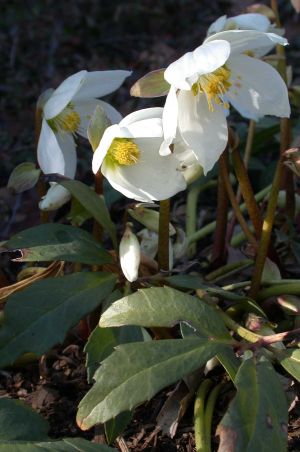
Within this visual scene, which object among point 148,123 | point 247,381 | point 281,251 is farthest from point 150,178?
point 281,251

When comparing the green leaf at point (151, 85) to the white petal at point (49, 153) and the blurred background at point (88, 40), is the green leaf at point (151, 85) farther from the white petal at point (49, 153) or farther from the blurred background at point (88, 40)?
the blurred background at point (88, 40)

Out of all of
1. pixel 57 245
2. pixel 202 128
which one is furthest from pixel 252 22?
pixel 57 245

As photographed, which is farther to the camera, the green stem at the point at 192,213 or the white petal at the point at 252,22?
the green stem at the point at 192,213

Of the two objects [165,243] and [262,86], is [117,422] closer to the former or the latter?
[165,243]

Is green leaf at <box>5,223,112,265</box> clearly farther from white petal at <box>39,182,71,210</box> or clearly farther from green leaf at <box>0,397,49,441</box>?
green leaf at <box>0,397,49,441</box>

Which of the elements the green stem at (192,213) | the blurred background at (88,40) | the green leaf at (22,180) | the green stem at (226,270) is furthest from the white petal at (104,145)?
the blurred background at (88,40)

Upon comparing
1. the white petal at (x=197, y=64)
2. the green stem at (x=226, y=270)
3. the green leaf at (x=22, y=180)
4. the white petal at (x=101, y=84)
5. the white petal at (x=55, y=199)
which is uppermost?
the white petal at (x=197, y=64)

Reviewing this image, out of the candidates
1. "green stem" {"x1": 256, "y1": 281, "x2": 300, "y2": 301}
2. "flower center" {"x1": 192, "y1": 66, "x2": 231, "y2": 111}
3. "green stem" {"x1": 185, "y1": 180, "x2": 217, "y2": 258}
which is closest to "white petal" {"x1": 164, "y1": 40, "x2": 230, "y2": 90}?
"flower center" {"x1": 192, "y1": 66, "x2": 231, "y2": 111}
